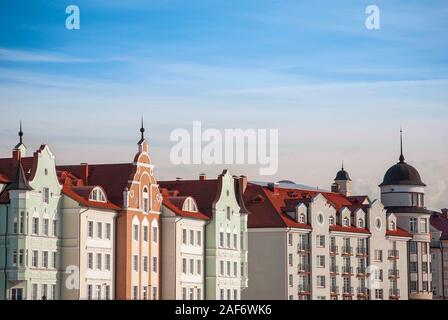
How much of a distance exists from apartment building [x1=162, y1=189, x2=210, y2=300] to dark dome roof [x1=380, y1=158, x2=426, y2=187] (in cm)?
3867

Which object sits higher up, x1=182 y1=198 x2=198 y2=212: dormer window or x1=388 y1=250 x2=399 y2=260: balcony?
x1=182 y1=198 x2=198 y2=212: dormer window

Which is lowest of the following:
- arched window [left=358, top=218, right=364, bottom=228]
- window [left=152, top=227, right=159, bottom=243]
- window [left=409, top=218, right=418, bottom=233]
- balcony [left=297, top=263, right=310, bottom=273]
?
balcony [left=297, top=263, right=310, bottom=273]

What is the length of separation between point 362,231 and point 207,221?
26.5m

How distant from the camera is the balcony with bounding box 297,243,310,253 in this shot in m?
112

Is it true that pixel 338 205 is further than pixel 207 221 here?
Yes

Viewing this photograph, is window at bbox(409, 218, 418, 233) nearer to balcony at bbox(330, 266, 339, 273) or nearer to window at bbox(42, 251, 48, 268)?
balcony at bbox(330, 266, 339, 273)

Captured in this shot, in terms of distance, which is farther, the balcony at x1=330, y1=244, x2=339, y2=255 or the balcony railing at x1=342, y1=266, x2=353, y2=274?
the balcony railing at x1=342, y1=266, x2=353, y2=274

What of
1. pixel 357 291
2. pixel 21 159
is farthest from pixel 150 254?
pixel 357 291

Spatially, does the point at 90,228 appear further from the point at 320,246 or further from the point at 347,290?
the point at 347,290

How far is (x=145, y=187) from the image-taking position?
92562 millimetres

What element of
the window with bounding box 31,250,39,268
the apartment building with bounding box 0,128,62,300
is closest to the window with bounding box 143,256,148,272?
the apartment building with bounding box 0,128,62,300

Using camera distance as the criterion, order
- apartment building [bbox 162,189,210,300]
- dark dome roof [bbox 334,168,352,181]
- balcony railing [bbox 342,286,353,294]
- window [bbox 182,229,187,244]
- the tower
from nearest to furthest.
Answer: apartment building [bbox 162,189,210,300], window [bbox 182,229,187,244], balcony railing [bbox 342,286,353,294], the tower, dark dome roof [bbox 334,168,352,181]

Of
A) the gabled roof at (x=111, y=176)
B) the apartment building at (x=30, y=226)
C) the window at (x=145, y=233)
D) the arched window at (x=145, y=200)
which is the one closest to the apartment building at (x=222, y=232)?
the window at (x=145, y=233)
